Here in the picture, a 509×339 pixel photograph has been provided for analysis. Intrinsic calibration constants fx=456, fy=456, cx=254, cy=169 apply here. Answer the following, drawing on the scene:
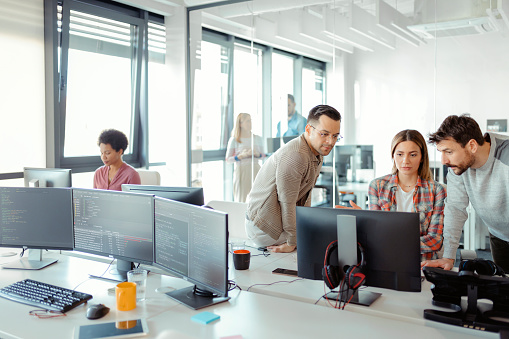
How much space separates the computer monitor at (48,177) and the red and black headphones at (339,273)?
1770mm

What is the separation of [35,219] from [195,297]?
42.6 inches

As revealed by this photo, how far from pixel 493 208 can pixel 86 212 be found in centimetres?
216

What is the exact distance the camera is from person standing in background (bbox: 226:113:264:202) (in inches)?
194

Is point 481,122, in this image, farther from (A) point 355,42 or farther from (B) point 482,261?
(B) point 482,261

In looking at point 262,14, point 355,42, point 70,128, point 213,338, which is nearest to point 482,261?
point 213,338

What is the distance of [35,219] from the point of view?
248 centimetres

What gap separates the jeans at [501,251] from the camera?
9.22 ft

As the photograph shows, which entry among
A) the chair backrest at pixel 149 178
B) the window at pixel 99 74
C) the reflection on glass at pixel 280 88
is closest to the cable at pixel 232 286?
the chair backrest at pixel 149 178

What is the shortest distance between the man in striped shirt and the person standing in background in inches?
80.7

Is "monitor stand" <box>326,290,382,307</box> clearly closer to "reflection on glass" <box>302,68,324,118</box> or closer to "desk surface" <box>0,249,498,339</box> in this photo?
"desk surface" <box>0,249,498,339</box>

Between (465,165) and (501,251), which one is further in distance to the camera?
(501,251)

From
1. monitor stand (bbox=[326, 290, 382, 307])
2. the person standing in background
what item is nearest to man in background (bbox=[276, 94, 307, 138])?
the person standing in background

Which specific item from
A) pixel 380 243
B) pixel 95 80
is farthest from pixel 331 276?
pixel 95 80

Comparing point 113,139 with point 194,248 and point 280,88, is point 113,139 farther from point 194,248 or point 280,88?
point 194,248
